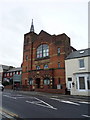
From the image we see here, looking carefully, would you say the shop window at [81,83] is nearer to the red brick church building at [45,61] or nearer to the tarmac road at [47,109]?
the red brick church building at [45,61]

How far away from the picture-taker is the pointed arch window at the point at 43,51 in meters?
33.0

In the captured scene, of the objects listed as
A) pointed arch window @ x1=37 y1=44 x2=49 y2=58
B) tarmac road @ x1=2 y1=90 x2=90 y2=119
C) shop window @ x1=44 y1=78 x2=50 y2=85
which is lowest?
tarmac road @ x1=2 y1=90 x2=90 y2=119

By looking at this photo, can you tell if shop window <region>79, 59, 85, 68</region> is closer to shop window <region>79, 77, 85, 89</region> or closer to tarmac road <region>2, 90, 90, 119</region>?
shop window <region>79, 77, 85, 89</region>

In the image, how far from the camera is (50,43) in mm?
32344

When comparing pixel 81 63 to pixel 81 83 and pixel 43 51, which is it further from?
pixel 43 51

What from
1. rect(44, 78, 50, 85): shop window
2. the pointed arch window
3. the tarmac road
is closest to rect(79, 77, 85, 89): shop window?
rect(44, 78, 50, 85): shop window

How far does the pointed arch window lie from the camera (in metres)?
33.0

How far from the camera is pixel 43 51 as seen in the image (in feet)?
111

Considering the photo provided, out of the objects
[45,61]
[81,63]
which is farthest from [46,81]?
[81,63]

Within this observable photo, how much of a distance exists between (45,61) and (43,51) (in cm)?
322

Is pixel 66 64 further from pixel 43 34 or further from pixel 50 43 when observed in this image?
pixel 43 34

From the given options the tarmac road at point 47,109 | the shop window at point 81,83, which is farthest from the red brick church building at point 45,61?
the tarmac road at point 47,109

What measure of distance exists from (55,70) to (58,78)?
2.11 m

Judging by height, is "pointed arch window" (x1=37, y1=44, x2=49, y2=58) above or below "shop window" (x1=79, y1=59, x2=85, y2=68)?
above
